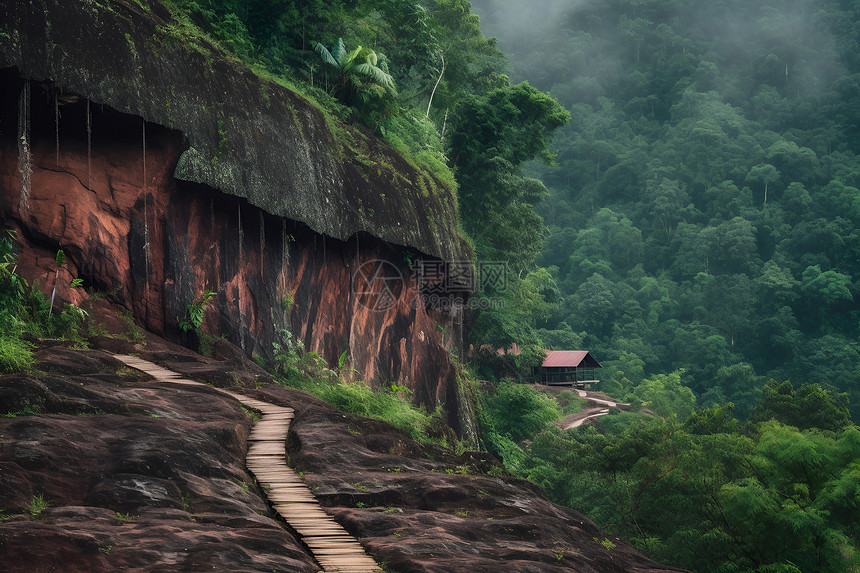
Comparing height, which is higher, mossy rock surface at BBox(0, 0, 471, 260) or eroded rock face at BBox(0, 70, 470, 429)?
mossy rock surface at BBox(0, 0, 471, 260)

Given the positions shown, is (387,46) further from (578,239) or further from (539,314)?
(578,239)

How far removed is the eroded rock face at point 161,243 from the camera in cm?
1202

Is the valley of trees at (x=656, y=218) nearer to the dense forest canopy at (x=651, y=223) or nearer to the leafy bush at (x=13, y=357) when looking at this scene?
the dense forest canopy at (x=651, y=223)

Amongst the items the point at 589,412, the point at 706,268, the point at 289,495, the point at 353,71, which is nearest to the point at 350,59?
the point at 353,71

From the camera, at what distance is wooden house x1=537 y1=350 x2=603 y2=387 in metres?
48.7

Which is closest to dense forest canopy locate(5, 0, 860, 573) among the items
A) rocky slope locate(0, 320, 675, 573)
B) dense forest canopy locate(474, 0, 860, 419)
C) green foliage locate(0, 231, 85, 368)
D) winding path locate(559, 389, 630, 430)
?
green foliage locate(0, 231, 85, 368)

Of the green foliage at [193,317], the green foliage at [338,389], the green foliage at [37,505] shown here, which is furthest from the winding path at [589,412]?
the green foliage at [37,505]

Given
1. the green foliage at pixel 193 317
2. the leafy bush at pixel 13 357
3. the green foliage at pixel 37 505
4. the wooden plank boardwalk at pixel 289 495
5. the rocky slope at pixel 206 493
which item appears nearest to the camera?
the rocky slope at pixel 206 493

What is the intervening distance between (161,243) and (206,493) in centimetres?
767

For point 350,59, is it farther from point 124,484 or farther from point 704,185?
point 704,185

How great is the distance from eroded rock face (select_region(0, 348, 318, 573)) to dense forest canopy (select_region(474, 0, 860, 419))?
46.4m

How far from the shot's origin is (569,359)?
161 ft

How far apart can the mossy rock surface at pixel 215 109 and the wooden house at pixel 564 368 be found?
3154 centimetres

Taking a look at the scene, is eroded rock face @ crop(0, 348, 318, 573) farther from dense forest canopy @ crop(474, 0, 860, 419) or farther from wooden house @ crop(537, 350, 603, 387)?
dense forest canopy @ crop(474, 0, 860, 419)
